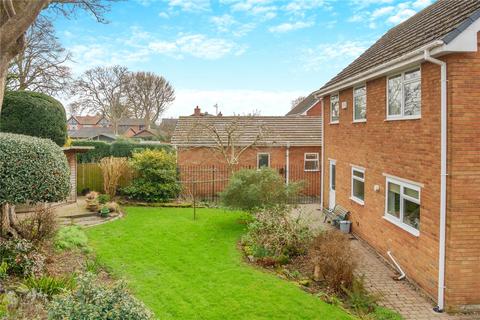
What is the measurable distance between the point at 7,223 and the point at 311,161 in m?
16.2

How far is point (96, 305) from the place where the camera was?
415 centimetres

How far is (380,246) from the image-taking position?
34.0 feet

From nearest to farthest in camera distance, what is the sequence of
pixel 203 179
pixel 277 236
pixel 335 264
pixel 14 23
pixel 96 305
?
pixel 96 305 < pixel 14 23 < pixel 335 264 < pixel 277 236 < pixel 203 179

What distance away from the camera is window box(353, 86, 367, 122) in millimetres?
11666

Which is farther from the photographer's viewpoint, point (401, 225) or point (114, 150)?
point (114, 150)

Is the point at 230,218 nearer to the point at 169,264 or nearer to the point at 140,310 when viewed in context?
the point at 169,264

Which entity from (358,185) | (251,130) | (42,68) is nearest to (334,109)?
(358,185)

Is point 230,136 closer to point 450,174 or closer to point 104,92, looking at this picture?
point 450,174

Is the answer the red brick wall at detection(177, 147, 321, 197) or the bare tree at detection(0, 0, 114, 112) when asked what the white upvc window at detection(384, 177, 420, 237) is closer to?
the bare tree at detection(0, 0, 114, 112)

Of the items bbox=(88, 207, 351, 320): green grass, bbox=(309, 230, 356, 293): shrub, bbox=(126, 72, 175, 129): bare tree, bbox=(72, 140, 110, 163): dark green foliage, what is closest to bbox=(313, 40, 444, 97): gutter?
bbox=(309, 230, 356, 293): shrub

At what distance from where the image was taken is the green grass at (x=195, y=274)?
683cm

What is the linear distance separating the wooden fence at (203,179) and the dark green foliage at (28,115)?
433 centimetres

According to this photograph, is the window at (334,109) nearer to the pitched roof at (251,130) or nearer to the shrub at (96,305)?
the pitched roof at (251,130)

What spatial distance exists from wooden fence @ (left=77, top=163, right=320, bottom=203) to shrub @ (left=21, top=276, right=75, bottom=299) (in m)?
11.3
